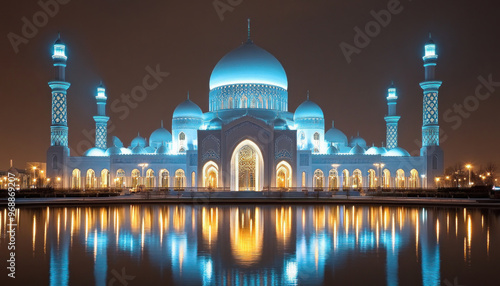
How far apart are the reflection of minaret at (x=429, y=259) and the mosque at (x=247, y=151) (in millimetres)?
27606

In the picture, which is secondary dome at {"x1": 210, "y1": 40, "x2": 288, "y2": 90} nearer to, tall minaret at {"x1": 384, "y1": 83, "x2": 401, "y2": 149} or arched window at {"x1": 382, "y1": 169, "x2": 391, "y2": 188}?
tall minaret at {"x1": 384, "y1": 83, "x2": 401, "y2": 149}

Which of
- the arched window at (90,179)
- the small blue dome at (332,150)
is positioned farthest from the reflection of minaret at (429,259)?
the arched window at (90,179)

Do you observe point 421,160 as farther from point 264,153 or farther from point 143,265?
point 143,265

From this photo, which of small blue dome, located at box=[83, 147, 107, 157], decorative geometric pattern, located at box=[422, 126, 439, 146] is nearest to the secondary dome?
small blue dome, located at box=[83, 147, 107, 157]

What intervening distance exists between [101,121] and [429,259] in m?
46.1

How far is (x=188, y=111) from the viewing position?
158 ft

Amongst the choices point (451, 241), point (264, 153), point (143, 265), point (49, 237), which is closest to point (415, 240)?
point (451, 241)

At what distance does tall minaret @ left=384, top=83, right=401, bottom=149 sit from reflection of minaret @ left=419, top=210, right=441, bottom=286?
127 ft

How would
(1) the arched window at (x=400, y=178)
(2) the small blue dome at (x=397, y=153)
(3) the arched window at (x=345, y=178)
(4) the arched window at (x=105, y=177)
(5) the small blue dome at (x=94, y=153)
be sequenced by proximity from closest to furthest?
1. (3) the arched window at (x=345, y=178)
2. (1) the arched window at (x=400, y=178)
3. (4) the arched window at (x=105, y=177)
4. (2) the small blue dome at (x=397, y=153)
5. (5) the small blue dome at (x=94, y=153)

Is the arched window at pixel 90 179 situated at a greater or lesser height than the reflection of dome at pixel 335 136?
lesser

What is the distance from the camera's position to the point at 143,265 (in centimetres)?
951

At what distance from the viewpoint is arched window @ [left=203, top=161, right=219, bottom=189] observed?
4197cm

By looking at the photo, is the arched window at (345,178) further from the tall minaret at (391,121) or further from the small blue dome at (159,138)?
the small blue dome at (159,138)

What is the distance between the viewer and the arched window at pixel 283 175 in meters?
42.0
